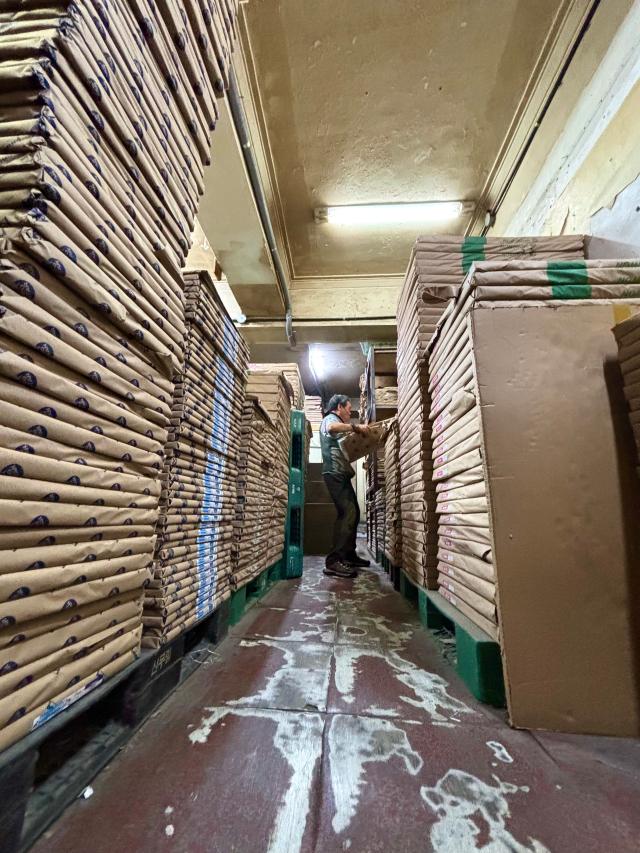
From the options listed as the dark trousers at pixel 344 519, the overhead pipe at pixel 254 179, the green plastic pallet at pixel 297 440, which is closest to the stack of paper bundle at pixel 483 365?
the overhead pipe at pixel 254 179

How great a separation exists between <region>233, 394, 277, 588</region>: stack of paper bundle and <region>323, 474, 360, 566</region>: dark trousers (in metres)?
1.50

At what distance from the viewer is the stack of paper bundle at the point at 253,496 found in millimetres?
2988

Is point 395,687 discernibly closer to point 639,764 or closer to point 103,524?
point 639,764

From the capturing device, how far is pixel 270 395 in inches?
164

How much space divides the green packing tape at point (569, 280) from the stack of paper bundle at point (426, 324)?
0.89m

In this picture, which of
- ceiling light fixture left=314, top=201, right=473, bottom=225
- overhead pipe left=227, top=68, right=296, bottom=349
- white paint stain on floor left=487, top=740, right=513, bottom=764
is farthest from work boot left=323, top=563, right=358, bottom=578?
ceiling light fixture left=314, top=201, right=473, bottom=225

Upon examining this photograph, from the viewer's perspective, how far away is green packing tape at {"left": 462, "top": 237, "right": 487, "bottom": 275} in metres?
3.15

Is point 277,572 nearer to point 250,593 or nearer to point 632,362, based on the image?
point 250,593

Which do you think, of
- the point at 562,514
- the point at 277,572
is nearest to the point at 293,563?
the point at 277,572

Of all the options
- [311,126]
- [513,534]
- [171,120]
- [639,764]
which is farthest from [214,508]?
[311,126]

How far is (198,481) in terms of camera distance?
7.06 ft

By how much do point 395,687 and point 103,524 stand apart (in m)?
1.61

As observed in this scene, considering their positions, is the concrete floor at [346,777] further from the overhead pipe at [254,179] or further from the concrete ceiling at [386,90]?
the concrete ceiling at [386,90]

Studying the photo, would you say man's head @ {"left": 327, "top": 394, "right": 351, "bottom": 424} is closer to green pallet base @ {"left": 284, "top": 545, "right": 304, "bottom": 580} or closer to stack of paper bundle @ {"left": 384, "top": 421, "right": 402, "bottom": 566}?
stack of paper bundle @ {"left": 384, "top": 421, "right": 402, "bottom": 566}
